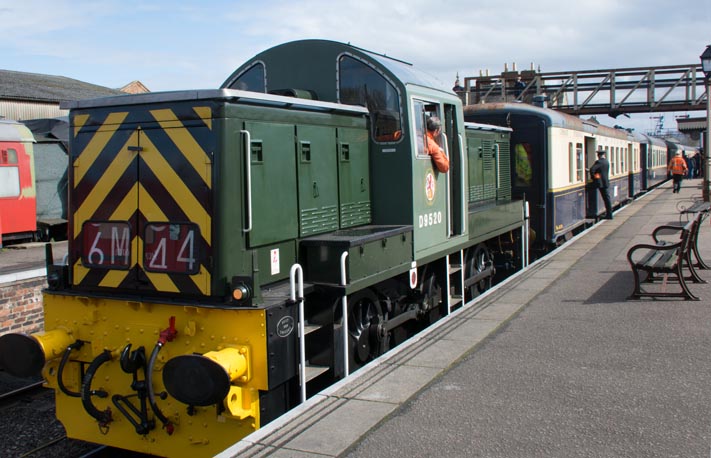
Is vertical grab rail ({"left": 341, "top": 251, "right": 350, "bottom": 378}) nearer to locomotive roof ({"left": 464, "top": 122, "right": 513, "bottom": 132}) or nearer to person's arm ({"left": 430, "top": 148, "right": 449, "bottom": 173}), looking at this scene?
person's arm ({"left": 430, "top": 148, "right": 449, "bottom": 173})

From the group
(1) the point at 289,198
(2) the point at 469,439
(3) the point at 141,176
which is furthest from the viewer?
(1) the point at 289,198

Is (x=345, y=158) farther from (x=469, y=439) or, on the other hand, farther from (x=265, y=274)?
(x=469, y=439)

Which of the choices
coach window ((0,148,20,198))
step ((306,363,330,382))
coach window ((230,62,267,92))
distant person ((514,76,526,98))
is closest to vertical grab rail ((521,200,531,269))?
coach window ((230,62,267,92))

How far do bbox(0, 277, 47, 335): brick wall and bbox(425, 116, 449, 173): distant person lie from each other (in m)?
5.28

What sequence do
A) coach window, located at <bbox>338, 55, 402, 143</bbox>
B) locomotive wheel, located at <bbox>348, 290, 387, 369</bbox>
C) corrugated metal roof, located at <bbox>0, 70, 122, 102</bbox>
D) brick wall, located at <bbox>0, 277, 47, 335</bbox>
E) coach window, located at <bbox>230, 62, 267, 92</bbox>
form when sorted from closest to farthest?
locomotive wheel, located at <bbox>348, 290, 387, 369</bbox> < coach window, located at <bbox>338, 55, 402, 143</bbox> < coach window, located at <bbox>230, 62, 267, 92</bbox> < brick wall, located at <bbox>0, 277, 47, 335</bbox> < corrugated metal roof, located at <bbox>0, 70, 122, 102</bbox>

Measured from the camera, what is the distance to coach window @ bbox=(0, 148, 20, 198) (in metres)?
14.8

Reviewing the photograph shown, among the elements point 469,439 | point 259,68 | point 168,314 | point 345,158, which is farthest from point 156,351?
point 259,68

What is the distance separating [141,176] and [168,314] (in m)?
1.05

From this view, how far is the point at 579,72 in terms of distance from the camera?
94.1 ft

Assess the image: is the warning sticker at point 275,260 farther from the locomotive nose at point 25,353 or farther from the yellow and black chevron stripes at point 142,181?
the locomotive nose at point 25,353

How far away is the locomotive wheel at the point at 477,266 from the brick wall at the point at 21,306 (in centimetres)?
568

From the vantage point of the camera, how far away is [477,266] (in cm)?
Answer: 970

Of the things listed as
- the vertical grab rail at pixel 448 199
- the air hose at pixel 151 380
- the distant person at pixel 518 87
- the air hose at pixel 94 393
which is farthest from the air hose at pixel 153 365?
the distant person at pixel 518 87

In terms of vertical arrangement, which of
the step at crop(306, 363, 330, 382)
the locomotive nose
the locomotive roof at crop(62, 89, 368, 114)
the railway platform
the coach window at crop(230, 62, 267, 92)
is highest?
the coach window at crop(230, 62, 267, 92)
